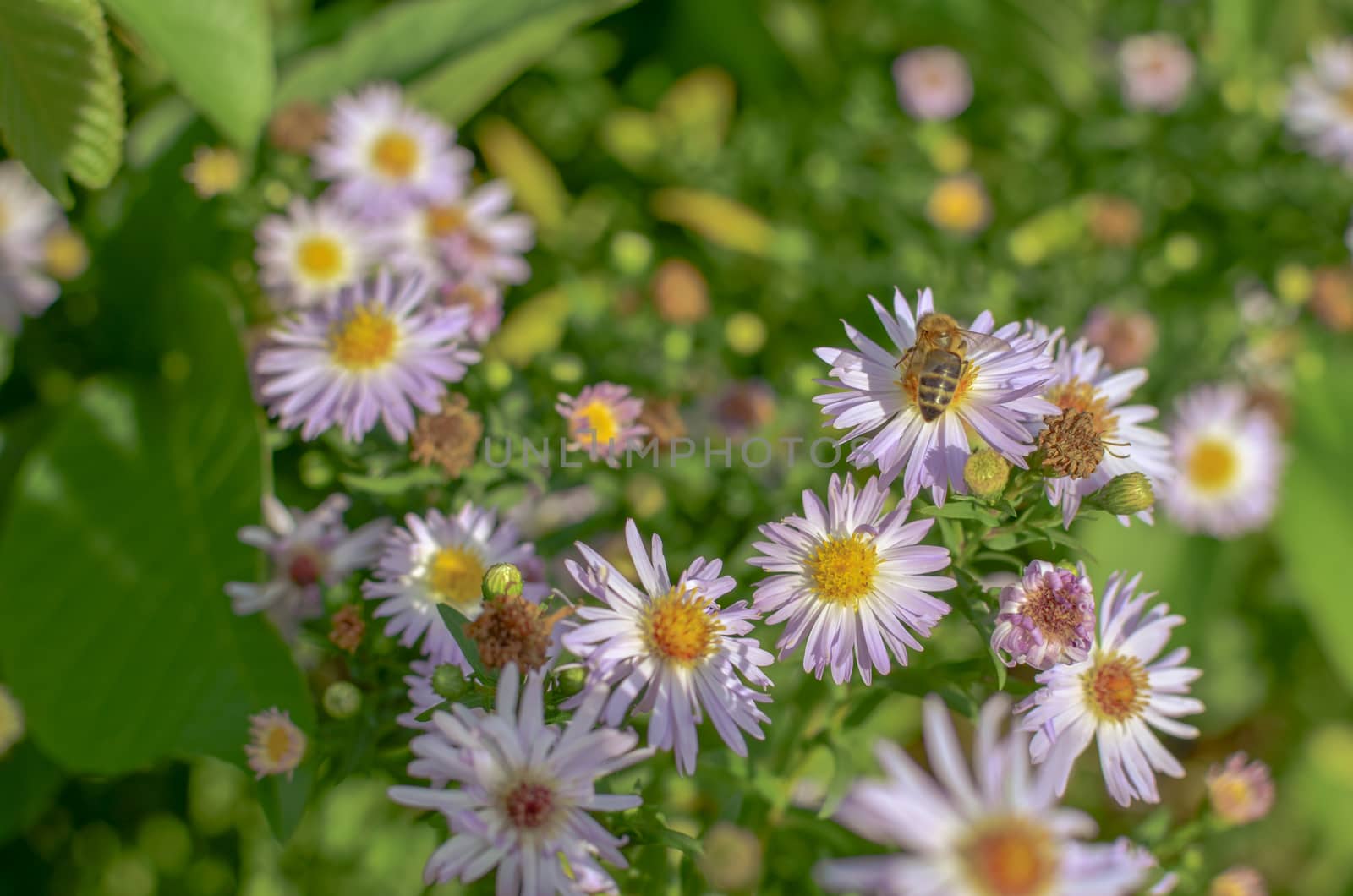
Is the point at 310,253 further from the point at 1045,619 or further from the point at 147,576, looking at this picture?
the point at 1045,619

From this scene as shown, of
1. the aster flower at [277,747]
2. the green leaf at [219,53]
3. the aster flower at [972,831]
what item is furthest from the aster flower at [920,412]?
the green leaf at [219,53]

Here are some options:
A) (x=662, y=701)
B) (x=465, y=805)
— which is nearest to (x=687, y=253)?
(x=662, y=701)

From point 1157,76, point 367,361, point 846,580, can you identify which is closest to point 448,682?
point 846,580

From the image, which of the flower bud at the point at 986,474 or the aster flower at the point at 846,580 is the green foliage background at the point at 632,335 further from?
the flower bud at the point at 986,474

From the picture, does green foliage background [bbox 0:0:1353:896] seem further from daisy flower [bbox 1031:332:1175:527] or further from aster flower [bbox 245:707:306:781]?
daisy flower [bbox 1031:332:1175:527]

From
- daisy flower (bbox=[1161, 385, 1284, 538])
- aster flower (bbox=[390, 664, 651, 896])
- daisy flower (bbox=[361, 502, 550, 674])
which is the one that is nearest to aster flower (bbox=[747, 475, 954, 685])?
aster flower (bbox=[390, 664, 651, 896])

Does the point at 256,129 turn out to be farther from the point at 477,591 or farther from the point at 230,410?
the point at 477,591

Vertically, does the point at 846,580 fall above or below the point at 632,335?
above
